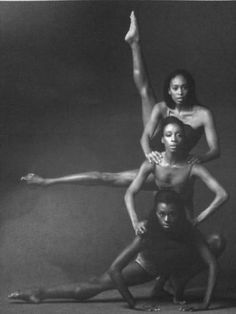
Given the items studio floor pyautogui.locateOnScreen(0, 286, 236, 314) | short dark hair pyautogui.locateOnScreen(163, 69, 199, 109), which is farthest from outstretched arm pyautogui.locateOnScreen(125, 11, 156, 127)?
studio floor pyautogui.locateOnScreen(0, 286, 236, 314)

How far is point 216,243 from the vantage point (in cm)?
533

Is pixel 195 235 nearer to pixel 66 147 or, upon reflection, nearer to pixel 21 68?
pixel 66 147

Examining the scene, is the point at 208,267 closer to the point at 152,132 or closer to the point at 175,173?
the point at 175,173

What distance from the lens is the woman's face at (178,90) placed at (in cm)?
545

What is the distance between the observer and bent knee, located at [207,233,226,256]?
532cm

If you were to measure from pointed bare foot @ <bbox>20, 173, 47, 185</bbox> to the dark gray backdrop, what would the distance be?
0.18ft

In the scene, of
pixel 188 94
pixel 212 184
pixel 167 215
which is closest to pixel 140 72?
pixel 188 94

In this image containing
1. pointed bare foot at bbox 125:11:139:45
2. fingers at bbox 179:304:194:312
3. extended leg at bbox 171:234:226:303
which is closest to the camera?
fingers at bbox 179:304:194:312

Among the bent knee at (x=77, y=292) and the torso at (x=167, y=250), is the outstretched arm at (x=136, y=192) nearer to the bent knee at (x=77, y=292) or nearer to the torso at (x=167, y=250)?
the torso at (x=167, y=250)

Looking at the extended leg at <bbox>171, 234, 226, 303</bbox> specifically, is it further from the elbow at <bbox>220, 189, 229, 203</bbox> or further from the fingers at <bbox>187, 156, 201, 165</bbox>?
the fingers at <bbox>187, 156, 201, 165</bbox>

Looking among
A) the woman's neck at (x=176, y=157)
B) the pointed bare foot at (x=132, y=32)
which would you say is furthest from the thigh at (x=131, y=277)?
the pointed bare foot at (x=132, y=32)

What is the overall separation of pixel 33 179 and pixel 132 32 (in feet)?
5.27

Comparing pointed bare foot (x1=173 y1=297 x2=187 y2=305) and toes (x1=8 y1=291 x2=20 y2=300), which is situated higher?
toes (x1=8 y1=291 x2=20 y2=300)

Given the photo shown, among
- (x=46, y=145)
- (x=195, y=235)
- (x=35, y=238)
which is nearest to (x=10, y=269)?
(x=35, y=238)
